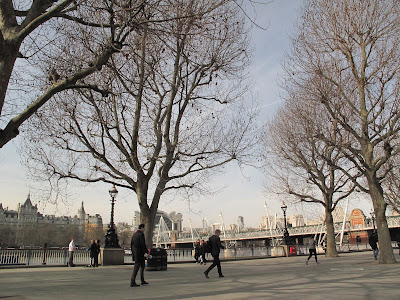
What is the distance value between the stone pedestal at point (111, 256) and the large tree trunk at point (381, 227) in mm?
13211

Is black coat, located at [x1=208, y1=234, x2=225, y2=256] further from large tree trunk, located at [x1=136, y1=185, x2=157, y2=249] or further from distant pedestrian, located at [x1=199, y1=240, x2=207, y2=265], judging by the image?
distant pedestrian, located at [x1=199, y1=240, x2=207, y2=265]

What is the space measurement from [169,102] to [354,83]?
9.19m

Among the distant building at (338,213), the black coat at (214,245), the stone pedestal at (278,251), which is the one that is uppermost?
the distant building at (338,213)

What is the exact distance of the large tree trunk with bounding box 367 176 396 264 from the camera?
14781mm

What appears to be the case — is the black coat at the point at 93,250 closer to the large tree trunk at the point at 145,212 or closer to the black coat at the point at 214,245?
the large tree trunk at the point at 145,212

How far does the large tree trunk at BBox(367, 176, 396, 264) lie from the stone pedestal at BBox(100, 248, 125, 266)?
520 inches

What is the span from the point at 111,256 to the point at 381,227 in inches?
545

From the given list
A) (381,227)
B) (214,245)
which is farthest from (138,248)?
(381,227)

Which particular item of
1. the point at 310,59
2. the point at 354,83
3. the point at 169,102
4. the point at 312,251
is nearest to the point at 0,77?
the point at 169,102

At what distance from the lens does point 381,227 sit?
15141mm

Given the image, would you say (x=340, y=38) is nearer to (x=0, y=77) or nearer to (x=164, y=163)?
(x=164, y=163)

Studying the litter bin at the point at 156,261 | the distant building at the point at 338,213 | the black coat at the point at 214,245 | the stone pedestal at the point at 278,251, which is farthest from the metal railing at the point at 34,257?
the distant building at the point at 338,213

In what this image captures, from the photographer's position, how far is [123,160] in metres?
15.7

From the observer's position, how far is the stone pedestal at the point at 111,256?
18.7 m
